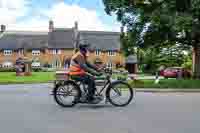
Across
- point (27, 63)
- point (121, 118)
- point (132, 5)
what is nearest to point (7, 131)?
point (121, 118)

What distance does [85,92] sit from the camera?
12.8 meters

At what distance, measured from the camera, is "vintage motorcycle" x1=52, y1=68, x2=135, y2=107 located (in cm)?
1279

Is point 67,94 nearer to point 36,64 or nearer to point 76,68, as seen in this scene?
point 76,68

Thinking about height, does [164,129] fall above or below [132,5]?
below

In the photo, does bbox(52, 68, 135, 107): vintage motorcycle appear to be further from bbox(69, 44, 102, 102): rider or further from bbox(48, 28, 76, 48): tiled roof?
bbox(48, 28, 76, 48): tiled roof

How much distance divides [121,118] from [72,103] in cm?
275

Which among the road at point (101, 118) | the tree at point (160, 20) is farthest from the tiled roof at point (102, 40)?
the road at point (101, 118)

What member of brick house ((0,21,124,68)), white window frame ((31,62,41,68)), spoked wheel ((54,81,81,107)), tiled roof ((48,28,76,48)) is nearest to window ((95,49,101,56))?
brick house ((0,21,124,68))

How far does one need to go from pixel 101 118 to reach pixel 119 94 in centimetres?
263

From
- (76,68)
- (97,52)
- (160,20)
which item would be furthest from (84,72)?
(97,52)

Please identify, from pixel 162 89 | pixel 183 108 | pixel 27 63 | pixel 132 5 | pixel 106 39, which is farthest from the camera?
pixel 106 39

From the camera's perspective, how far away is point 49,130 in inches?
346

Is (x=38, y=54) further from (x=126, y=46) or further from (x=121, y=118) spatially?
(x=121, y=118)

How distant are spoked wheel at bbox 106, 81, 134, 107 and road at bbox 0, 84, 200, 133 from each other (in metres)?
0.23
